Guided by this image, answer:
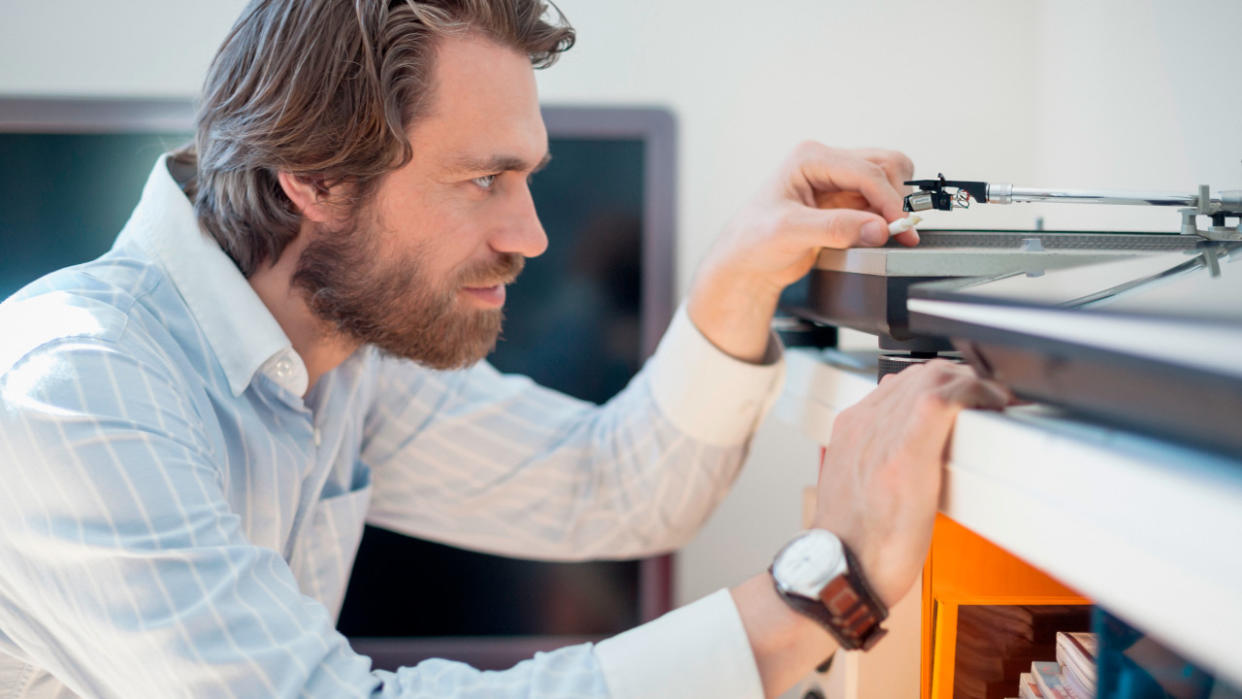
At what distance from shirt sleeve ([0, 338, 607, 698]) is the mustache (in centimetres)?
37

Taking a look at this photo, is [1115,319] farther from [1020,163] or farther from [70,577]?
[1020,163]

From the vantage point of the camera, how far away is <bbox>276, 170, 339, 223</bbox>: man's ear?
0.96 meters

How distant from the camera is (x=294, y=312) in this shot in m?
0.96

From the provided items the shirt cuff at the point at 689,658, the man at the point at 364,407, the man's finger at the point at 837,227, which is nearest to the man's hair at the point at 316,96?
the man at the point at 364,407

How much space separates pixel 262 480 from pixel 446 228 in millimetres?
296

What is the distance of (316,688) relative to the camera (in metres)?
0.60

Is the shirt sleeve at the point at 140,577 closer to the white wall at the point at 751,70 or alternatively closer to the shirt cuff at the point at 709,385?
the shirt cuff at the point at 709,385

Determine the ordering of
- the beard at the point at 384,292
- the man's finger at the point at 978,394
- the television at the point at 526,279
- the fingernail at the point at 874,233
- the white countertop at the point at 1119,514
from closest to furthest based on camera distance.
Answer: the white countertop at the point at 1119,514 → the man's finger at the point at 978,394 → the fingernail at the point at 874,233 → the beard at the point at 384,292 → the television at the point at 526,279

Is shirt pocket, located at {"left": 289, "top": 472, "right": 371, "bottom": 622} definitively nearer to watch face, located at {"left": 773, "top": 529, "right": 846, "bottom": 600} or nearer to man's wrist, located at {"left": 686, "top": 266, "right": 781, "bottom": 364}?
man's wrist, located at {"left": 686, "top": 266, "right": 781, "bottom": 364}

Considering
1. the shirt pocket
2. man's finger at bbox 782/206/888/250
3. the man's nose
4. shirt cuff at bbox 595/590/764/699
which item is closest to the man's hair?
the man's nose

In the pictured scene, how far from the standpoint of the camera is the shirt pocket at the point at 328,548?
0.95 meters

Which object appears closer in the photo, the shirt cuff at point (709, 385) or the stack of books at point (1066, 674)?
the stack of books at point (1066, 674)

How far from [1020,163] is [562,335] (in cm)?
70

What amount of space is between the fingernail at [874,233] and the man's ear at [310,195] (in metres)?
0.55
